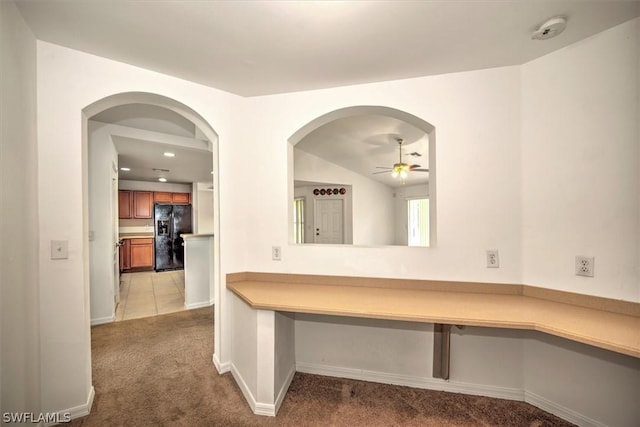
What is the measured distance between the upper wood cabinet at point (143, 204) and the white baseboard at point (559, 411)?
729 cm

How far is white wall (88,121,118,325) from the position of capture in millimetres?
3127

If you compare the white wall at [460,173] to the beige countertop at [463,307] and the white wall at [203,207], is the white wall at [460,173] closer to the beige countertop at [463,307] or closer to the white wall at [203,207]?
the beige countertop at [463,307]

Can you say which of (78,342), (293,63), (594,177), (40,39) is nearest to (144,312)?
(78,342)

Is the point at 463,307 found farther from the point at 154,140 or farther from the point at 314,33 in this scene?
the point at 154,140

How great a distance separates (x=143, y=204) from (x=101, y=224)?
3.52 m

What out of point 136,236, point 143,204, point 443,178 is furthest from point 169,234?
point 443,178

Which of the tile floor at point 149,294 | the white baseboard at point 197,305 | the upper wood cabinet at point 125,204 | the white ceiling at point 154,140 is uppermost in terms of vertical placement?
the white ceiling at point 154,140

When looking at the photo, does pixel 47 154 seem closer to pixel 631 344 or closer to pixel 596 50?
pixel 631 344

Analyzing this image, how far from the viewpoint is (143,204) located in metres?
6.39

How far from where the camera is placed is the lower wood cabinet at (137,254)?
6.15 m

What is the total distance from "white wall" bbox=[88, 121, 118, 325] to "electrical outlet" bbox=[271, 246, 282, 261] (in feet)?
7.88

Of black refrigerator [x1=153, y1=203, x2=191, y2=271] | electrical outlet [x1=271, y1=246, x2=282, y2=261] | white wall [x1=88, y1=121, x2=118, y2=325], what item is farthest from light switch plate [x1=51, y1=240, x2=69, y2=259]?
black refrigerator [x1=153, y1=203, x2=191, y2=271]

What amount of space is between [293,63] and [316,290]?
4.97 ft

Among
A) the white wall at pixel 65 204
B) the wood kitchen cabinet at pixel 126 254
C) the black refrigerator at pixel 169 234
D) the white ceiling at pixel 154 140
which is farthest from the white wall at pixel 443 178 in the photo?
the wood kitchen cabinet at pixel 126 254
